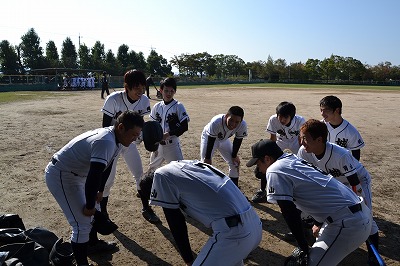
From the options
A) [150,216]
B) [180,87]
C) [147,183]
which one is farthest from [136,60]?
[147,183]

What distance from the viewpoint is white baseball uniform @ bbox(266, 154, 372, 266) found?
123 inches

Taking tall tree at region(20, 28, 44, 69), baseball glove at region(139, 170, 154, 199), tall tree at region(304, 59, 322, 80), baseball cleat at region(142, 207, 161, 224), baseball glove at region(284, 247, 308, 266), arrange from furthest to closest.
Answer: tall tree at region(304, 59, 322, 80), tall tree at region(20, 28, 44, 69), baseball cleat at region(142, 207, 161, 224), baseball glove at region(284, 247, 308, 266), baseball glove at region(139, 170, 154, 199)

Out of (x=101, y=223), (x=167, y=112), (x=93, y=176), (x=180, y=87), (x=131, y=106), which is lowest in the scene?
(x=101, y=223)

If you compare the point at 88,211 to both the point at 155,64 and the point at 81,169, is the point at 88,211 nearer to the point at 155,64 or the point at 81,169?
the point at 81,169

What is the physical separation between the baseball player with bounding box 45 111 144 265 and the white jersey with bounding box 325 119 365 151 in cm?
322

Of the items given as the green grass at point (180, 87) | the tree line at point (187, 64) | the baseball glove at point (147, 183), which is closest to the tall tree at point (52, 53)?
the tree line at point (187, 64)

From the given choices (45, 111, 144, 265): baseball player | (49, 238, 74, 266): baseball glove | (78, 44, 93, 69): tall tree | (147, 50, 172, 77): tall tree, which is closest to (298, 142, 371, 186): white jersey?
(45, 111, 144, 265): baseball player

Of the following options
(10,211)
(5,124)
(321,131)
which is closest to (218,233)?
(321,131)

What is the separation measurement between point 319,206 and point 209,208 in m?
1.19

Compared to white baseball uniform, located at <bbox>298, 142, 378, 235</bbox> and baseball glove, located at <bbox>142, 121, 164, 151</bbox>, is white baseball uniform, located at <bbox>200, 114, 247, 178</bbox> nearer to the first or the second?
white baseball uniform, located at <bbox>298, 142, 378, 235</bbox>

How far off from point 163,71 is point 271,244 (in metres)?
82.1

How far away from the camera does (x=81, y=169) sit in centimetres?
356

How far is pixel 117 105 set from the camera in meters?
5.41

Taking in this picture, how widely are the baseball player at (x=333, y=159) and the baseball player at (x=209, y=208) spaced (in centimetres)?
129
